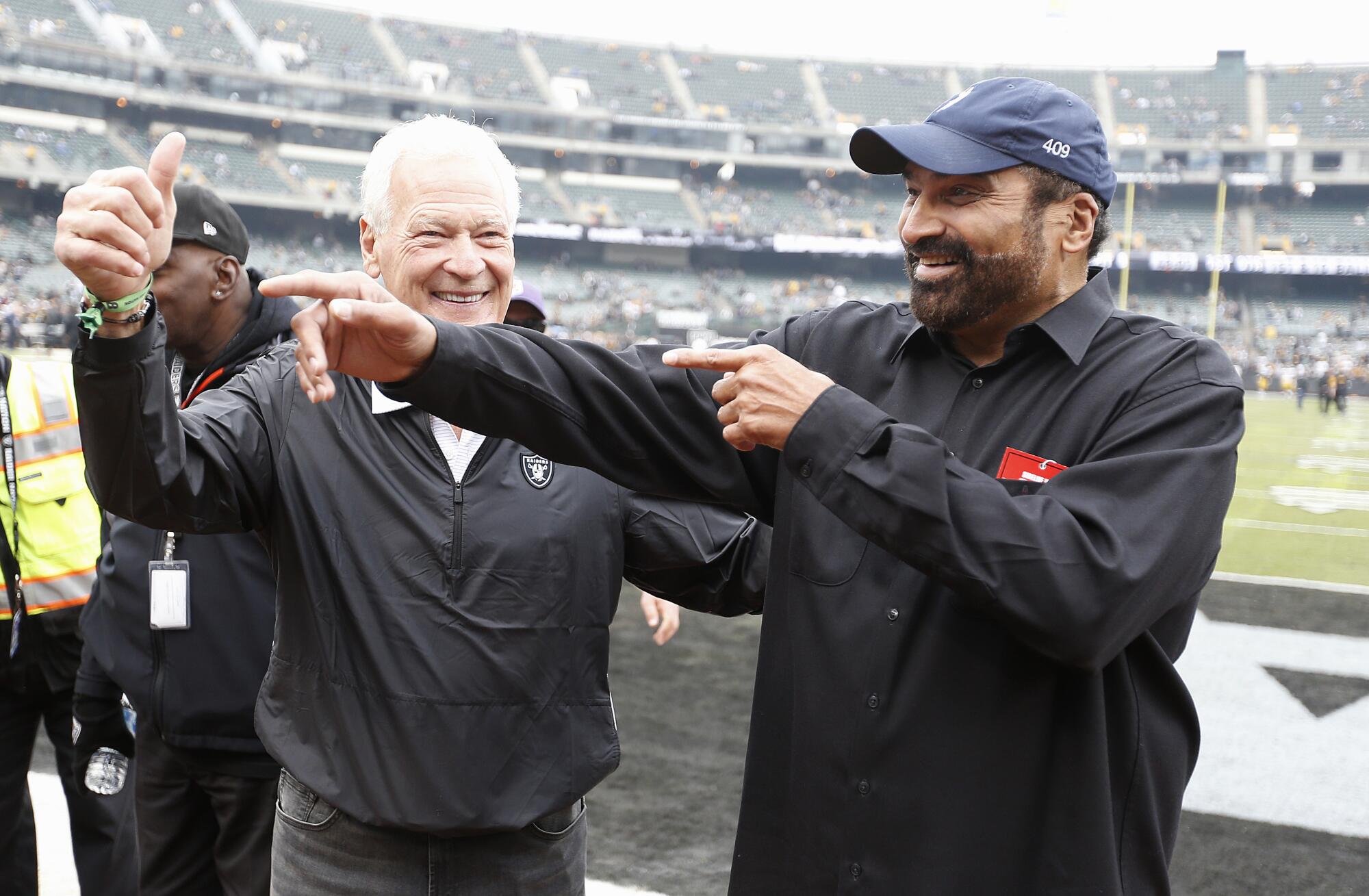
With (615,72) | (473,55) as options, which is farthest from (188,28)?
(615,72)

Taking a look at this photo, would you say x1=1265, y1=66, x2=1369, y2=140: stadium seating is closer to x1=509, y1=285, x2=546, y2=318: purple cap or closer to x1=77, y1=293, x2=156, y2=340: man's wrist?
x1=509, y1=285, x2=546, y2=318: purple cap

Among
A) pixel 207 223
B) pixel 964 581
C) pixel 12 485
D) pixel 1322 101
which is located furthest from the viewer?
pixel 1322 101

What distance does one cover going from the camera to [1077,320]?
181 centimetres

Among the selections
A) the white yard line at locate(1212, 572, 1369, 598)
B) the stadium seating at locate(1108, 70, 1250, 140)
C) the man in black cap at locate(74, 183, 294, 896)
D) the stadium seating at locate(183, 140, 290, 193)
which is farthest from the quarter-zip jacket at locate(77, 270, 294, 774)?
the stadium seating at locate(1108, 70, 1250, 140)

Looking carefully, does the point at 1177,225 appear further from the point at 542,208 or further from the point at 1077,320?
the point at 1077,320

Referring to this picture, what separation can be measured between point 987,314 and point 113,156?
48.3 metres

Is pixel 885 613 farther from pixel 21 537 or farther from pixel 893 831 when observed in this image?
pixel 21 537

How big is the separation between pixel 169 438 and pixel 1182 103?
57146mm

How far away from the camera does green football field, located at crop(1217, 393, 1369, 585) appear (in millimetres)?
11742

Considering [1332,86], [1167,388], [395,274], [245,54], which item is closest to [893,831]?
[1167,388]

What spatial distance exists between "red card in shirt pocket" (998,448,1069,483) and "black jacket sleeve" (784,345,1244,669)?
0.25 feet

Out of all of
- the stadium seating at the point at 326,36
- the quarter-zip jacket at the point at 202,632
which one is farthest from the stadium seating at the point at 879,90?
the quarter-zip jacket at the point at 202,632

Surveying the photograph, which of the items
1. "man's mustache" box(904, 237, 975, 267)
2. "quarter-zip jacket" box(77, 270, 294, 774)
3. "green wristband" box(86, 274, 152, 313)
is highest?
"man's mustache" box(904, 237, 975, 267)

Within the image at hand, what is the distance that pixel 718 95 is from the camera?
54.0 metres
